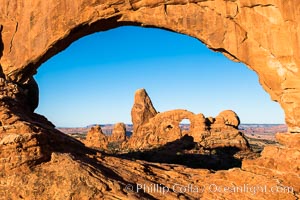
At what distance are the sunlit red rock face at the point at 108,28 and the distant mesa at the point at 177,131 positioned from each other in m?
32.9

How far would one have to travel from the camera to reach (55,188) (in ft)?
38.8

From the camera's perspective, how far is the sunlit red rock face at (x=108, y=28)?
40.5 feet

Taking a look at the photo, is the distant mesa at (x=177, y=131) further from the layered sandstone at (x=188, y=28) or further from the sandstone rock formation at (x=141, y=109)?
the layered sandstone at (x=188, y=28)

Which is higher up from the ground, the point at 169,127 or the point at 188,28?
the point at 188,28

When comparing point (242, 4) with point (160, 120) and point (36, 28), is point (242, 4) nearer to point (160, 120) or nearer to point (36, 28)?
point (36, 28)

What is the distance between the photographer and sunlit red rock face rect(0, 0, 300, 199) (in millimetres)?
12352

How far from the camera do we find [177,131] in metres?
63.7

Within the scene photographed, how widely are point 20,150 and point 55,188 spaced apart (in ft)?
7.63

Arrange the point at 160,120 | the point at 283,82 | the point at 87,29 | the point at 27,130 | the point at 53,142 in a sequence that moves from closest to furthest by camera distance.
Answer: the point at 27,130
the point at 53,142
the point at 283,82
the point at 87,29
the point at 160,120

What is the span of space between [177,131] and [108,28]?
45.3 meters

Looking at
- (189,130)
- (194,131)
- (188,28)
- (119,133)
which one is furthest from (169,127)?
(188,28)

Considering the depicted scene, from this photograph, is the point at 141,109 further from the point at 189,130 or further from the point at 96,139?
the point at 189,130

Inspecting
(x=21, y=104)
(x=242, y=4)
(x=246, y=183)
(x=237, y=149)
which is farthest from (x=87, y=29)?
(x=237, y=149)

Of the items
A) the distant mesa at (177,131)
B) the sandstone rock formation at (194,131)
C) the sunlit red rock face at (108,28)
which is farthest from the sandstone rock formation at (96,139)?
the sunlit red rock face at (108,28)
